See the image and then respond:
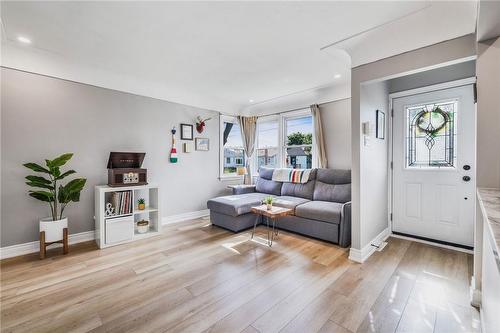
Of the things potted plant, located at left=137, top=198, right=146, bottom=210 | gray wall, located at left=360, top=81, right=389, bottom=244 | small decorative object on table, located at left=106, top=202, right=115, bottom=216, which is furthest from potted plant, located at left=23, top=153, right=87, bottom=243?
gray wall, located at left=360, top=81, right=389, bottom=244

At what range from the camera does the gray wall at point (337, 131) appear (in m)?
3.95

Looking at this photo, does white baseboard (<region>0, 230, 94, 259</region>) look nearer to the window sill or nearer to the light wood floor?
the light wood floor

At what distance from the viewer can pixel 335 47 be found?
257 centimetres

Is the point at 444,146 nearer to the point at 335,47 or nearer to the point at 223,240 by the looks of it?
the point at 335,47

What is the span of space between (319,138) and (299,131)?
66cm

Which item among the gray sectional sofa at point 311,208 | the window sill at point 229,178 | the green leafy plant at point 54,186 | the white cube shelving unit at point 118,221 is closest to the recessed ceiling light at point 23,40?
the green leafy plant at point 54,186

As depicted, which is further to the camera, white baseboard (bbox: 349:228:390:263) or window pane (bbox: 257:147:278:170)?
window pane (bbox: 257:147:278:170)

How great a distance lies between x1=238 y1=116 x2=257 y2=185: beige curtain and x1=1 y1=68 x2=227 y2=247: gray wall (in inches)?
50.2

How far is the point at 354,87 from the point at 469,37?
0.99 meters

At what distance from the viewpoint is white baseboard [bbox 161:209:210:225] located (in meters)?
4.05

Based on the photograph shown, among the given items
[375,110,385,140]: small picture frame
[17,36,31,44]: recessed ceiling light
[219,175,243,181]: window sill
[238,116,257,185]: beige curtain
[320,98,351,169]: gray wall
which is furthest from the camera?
[238,116,257,185]: beige curtain

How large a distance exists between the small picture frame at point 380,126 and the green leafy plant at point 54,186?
3.99 m

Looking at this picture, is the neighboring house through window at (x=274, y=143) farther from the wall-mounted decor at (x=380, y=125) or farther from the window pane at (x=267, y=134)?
the wall-mounted decor at (x=380, y=125)

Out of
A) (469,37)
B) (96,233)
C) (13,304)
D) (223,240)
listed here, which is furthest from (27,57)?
(469,37)
